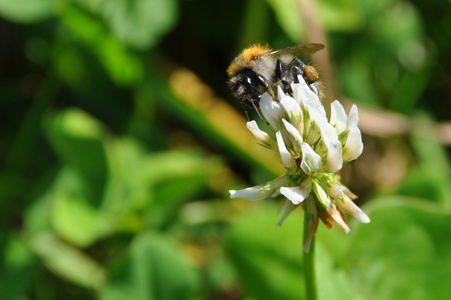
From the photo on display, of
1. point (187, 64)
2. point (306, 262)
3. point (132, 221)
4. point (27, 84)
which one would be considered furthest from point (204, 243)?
point (306, 262)

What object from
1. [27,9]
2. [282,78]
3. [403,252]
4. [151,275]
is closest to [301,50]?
[282,78]

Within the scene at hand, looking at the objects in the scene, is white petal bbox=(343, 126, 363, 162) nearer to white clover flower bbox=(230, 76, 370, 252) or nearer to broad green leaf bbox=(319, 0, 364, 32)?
white clover flower bbox=(230, 76, 370, 252)

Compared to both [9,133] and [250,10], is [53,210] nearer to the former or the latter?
[9,133]

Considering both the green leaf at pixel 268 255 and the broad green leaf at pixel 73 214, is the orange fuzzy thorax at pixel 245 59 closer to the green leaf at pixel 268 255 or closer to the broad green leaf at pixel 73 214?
the green leaf at pixel 268 255

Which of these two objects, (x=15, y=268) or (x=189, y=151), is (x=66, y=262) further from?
(x=189, y=151)

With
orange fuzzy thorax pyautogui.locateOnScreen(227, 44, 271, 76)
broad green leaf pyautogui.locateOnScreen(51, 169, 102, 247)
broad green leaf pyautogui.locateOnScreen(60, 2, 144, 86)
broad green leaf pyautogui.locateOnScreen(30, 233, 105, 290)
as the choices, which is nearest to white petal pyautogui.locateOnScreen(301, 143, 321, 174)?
orange fuzzy thorax pyautogui.locateOnScreen(227, 44, 271, 76)

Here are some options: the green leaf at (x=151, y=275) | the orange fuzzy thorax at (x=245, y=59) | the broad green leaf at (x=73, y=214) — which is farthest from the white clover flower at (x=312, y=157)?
the broad green leaf at (x=73, y=214)
